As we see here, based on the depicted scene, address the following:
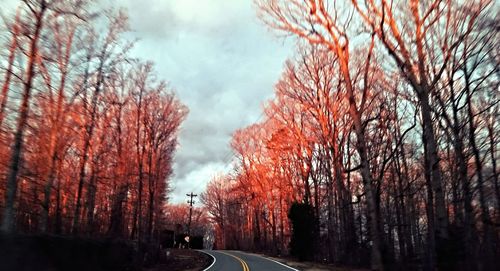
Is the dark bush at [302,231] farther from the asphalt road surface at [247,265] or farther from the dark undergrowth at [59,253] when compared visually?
the dark undergrowth at [59,253]

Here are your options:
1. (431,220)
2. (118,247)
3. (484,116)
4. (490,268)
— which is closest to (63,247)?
(118,247)

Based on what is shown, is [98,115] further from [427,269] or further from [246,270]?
[427,269]

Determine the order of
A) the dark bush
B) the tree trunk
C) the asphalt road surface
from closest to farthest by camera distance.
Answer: the tree trunk, the asphalt road surface, the dark bush

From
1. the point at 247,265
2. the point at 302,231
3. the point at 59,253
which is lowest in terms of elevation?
the point at 247,265

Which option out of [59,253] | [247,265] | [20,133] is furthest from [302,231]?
[20,133]

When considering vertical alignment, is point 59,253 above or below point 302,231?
below

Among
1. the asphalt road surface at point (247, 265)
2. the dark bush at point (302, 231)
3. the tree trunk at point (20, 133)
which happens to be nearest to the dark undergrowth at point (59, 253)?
the tree trunk at point (20, 133)

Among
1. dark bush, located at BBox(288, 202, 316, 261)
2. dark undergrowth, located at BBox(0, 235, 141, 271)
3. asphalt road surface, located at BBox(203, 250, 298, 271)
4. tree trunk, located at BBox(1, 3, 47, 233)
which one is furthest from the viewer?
dark bush, located at BBox(288, 202, 316, 261)

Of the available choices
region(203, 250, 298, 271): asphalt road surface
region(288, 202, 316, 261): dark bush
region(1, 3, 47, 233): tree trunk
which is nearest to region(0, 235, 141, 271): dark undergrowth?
region(1, 3, 47, 233): tree trunk

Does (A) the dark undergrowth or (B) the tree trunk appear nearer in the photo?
(A) the dark undergrowth

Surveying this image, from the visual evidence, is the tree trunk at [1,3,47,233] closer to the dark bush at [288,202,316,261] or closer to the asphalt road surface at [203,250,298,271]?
the asphalt road surface at [203,250,298,271]

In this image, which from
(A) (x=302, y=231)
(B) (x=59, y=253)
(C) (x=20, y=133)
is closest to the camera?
(B) (x=59, y=253)

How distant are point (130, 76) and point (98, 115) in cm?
1018

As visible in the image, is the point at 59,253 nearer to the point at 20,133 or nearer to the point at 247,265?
the point at 20,133
